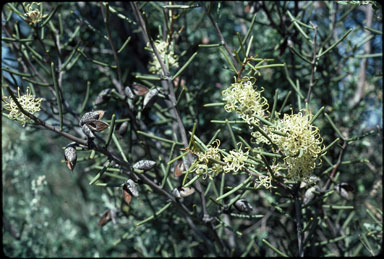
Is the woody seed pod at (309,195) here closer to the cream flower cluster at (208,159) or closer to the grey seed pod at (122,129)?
the cream flower cluster at (208,159)

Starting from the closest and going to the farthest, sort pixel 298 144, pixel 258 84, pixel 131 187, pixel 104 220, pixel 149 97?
pixel 298 144 < pixel 131 187 < pixel 149 97 < pixel 104 220 < pixel 258 84

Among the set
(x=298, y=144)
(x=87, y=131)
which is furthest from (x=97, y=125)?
(x=298, y=144)

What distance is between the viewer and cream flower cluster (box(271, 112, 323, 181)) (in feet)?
2.09

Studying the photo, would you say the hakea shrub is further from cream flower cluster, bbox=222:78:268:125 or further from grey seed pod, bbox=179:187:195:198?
grey seed pod, bbox=179:187:195:198

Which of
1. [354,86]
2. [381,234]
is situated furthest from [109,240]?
[354,86]

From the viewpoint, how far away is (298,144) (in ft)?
2.11

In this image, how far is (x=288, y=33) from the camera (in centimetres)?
113

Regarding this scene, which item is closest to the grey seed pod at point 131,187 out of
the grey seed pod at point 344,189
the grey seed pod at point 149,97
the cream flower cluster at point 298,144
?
the grey seed pod at point 149,97

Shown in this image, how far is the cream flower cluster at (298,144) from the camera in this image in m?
0.64

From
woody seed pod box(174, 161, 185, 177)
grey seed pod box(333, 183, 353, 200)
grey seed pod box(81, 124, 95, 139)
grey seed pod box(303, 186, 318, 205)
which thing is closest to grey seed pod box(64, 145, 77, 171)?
grey seed pod box(81, 124, 95, 139)

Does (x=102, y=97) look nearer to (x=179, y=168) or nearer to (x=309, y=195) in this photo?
(x=179, y=168)

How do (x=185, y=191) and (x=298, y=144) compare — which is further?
(x=185, y=191)

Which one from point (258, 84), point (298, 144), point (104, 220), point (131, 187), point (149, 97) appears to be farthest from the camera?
point (258, 84)

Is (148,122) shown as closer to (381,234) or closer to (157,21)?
(157,21)
